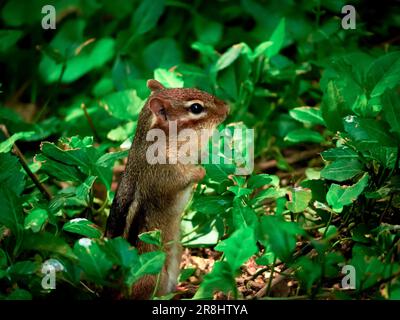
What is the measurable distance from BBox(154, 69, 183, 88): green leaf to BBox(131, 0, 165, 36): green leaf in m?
0.66

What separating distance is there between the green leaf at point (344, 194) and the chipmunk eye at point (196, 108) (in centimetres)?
79

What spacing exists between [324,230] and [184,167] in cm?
76

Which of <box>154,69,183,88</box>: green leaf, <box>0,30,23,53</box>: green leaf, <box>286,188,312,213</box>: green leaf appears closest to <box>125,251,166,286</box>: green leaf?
<box>286,188,312,213</box>: green leaf

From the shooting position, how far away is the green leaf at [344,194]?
110 inches

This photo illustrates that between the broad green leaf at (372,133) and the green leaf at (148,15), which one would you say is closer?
the broad green leaf at (372,133)


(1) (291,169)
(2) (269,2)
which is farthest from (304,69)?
(2) (269,2)

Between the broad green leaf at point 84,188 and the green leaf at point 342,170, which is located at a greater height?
the green leaf at point 342,170

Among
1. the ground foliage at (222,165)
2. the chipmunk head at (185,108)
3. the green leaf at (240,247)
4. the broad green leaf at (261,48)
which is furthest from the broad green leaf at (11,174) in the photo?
the broad green leaf at (261,48)

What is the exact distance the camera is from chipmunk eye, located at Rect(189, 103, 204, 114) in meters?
3.20

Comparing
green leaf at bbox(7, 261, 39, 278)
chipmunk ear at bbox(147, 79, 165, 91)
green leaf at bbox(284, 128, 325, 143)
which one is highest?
chipmunk ear at bbox(147, 79, 165, 91)

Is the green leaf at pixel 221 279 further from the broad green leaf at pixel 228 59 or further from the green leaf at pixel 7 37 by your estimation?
the green leaf at pixel 7 37

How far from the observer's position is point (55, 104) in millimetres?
4934

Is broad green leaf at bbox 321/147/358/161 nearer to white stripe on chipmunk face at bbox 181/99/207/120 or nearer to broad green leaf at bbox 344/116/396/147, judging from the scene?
broad green leaf at bbox 344/116/396/147
